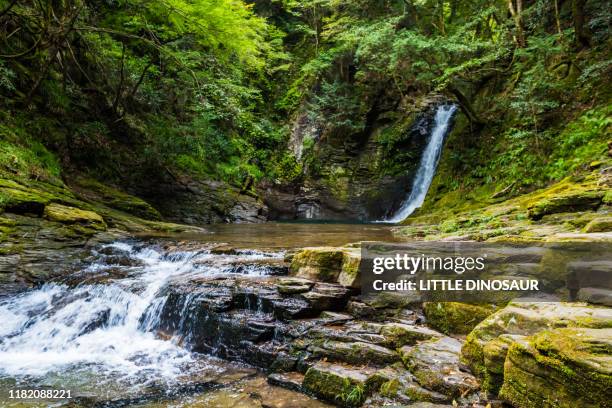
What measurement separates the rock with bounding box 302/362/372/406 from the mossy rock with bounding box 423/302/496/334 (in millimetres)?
1089

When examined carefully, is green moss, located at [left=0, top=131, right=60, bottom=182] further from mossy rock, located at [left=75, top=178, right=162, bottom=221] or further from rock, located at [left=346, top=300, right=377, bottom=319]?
rock, located at [left=346, top=300, right=377, bottom=319]

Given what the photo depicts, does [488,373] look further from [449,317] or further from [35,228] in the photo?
[35,228]

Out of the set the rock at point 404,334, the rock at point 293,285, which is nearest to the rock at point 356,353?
the rock at point 404,334

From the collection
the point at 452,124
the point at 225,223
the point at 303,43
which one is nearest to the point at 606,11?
the point at 452,124

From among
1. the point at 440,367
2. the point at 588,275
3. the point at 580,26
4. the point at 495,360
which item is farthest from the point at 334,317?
the point at 580,26

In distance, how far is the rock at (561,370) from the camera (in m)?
2.25

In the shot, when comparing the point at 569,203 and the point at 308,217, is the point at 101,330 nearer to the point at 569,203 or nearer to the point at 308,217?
the point at 569,203

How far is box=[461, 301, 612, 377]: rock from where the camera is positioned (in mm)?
2877

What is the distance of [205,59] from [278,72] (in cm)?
1366

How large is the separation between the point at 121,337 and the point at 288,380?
114 inches

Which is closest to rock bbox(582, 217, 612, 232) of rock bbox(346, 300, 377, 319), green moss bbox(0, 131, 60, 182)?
rock bbox(346, 300, 377, 319)

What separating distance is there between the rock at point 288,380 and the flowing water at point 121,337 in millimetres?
90

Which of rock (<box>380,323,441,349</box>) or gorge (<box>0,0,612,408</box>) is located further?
rock (<box>380,323,441,349</box>)

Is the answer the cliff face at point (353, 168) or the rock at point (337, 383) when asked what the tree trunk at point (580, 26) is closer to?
the cliff face at point (353, 168)
